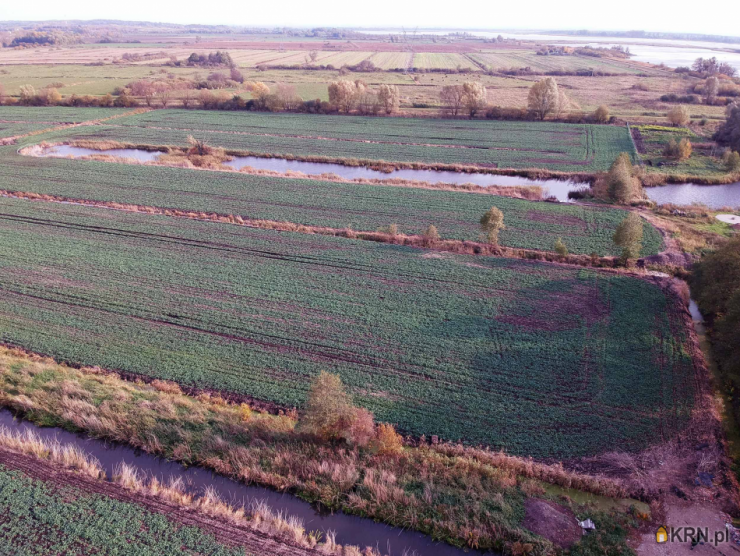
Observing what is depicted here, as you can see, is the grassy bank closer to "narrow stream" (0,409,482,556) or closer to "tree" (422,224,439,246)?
"narrow stream" (0,409,482,556)

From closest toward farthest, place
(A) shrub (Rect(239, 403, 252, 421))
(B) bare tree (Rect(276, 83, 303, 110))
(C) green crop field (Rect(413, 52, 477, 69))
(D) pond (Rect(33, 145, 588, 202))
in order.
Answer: (A) shrub (Rect(239, 403, 252, 421)) < (D) pond (Rect(33, 145, 588, 202)) < (B) bare tree (Rect(276, 83, 303, 110)) < (C) green crop field (Rect(413, 52, 477, 69))

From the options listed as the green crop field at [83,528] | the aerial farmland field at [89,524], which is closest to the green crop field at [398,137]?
the aerial farmland field at [89,524]

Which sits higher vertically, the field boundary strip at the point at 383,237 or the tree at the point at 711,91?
the tree at the point at 711,91

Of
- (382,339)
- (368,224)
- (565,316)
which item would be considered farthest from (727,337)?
(368,224)

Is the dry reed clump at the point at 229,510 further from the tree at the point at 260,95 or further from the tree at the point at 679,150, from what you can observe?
the tree at the point at 260,95

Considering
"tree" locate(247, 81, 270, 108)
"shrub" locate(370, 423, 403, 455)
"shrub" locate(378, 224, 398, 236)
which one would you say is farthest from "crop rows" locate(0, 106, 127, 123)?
"shrub" locate(370, 423, 403, 455)

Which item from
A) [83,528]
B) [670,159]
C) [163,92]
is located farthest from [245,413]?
[163,92]
